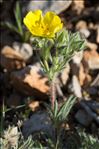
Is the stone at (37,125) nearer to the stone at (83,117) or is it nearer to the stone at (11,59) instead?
the stone at (83,117)

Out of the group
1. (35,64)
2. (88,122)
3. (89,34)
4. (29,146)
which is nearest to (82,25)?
(89,34)

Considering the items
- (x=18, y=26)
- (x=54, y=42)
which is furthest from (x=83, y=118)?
(x=18, y=26)

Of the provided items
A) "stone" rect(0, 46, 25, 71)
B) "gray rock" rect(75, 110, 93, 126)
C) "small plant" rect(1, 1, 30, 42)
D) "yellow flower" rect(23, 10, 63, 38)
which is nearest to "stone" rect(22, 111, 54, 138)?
"gray rock" rect(75, 110, 93, 126)

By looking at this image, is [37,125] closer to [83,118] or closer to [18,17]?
[83,118]

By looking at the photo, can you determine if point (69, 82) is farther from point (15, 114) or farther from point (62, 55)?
point (62, 55)

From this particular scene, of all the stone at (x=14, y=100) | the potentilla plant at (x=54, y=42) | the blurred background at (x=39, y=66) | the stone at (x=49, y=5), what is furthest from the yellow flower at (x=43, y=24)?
the stone at (x=49, y=5)

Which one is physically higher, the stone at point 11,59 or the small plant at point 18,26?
the small plant at point 18,26
